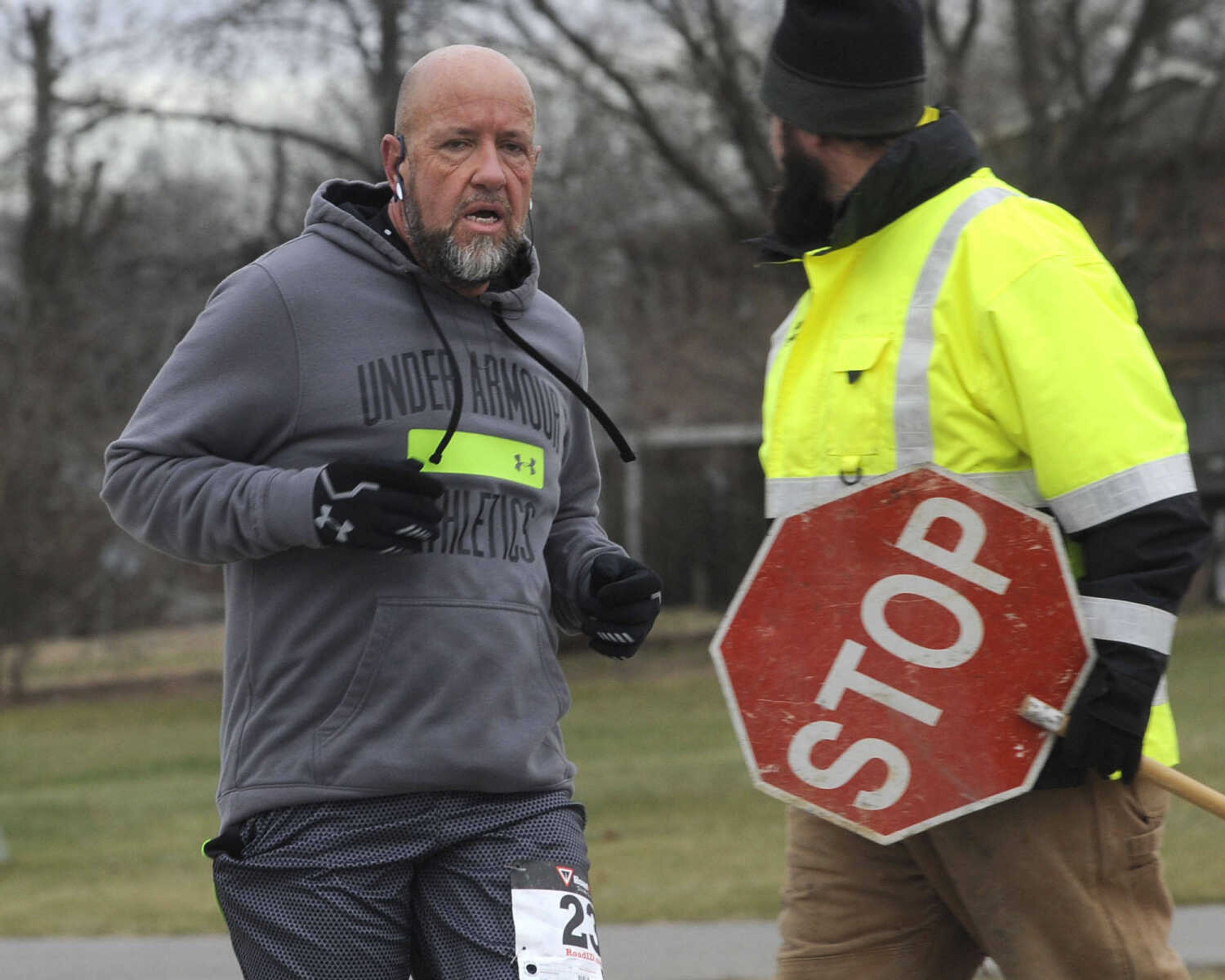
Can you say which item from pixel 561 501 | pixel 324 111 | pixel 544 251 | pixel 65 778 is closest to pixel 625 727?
pixel 65 778

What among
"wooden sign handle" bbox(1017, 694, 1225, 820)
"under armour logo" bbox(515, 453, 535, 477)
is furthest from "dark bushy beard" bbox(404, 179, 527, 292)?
"wooden sign handle" bbox(1017, 694, 1225, 820)

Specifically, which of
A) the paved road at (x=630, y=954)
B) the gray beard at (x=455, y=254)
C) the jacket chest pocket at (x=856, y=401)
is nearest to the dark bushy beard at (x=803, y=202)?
Answer: the jacket chest pocket at (x=856, y=401)

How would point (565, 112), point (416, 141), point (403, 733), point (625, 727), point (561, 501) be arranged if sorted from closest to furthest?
point (403, 733), point (416, 141), point (561, 501), point (625, 727), point (565, 112)

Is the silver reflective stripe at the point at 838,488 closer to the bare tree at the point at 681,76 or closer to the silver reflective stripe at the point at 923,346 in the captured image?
the silver reflective stripe at the point at 923,346

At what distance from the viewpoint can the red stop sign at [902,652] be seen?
2727 millimetres

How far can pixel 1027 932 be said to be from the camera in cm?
284

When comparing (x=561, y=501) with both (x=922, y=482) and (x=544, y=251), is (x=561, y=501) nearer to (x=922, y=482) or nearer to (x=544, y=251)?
(x=922, y=482)

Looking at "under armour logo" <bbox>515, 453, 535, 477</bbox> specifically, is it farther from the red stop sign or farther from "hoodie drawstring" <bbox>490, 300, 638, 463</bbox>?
the red stop sign

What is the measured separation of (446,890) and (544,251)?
15355mm

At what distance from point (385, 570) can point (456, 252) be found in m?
0.53

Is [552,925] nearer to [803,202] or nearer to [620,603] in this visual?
[620,603]

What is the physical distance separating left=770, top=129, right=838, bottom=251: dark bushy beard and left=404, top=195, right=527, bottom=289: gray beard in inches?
20.3

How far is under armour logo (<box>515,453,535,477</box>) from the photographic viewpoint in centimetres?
293

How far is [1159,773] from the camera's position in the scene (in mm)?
2742
